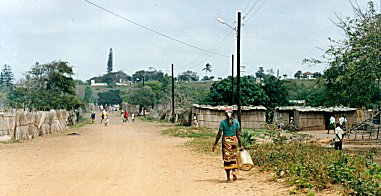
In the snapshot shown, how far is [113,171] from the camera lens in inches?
545

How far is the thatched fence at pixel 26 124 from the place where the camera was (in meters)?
25.0

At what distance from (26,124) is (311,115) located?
2710cm

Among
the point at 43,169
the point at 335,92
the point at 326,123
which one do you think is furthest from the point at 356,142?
the point at 43,169

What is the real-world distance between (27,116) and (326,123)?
1153 inches

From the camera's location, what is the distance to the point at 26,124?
27625mm

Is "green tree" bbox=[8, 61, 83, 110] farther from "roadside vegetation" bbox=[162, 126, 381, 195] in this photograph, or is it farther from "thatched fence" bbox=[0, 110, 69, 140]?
"roadside vegetation" bbox=[162, 126, 381, 195]

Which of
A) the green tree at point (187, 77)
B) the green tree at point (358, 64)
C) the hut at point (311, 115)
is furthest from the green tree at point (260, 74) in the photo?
the green tree at point (358, 64)

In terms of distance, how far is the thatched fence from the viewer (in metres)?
25.0

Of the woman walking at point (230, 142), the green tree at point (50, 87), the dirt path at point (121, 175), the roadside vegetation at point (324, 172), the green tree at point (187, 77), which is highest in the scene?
the green tree at point (187, 77)

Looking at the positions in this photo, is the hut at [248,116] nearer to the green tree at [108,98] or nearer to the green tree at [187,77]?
the green tree at [108,98]

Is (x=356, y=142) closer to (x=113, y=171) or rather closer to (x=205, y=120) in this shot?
(x=205, y=120)

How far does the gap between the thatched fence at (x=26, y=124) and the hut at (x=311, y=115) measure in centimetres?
2002

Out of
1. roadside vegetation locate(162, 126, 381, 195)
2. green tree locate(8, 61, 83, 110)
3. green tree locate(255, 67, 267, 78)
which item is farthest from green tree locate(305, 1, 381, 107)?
green tree locate(255, 67, 267, 78)

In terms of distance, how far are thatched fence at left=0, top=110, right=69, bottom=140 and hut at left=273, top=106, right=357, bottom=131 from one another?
20025mm
